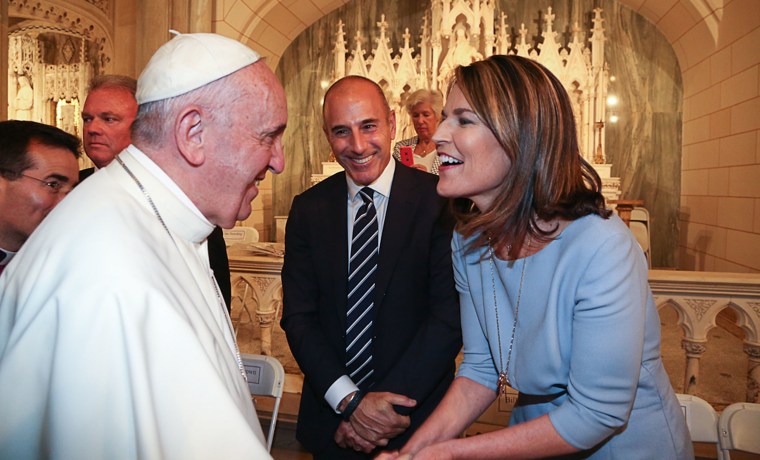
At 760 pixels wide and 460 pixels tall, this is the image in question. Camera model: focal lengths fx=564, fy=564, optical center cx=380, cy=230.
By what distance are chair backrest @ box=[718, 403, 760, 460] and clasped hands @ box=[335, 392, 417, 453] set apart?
110 centimetres

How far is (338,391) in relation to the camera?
2154 millimetres

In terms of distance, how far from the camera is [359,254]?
2336 millimetres

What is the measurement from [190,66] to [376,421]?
141 cm

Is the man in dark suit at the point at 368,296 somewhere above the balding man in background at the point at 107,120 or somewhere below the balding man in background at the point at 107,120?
below

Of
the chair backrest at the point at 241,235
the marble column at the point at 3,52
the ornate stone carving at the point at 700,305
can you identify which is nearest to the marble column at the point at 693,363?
the ornate stone carving at the point at 700,305

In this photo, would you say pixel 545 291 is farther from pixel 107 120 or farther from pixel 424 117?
pixel 424 117

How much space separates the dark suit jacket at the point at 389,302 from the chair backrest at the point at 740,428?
988 millimetres

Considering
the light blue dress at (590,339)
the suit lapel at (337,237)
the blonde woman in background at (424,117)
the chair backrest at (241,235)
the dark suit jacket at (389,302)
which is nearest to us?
the light blue dress at (590,339)

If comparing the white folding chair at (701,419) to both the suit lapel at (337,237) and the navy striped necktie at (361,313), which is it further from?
the suit lapel at (337,237)

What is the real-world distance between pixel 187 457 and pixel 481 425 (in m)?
2.91

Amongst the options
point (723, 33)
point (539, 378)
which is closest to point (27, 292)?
point (539, 378)

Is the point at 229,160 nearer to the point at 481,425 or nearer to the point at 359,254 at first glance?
the point at 359,254

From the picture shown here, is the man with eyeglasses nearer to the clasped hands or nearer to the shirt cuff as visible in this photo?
the shirt cuff

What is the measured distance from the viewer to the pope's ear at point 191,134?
1268 millimetres
